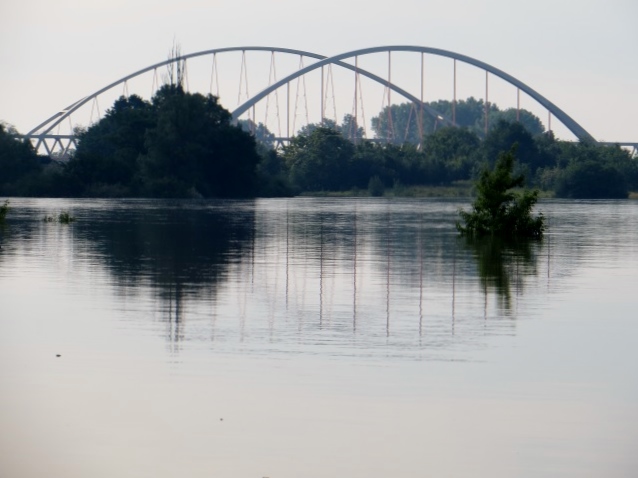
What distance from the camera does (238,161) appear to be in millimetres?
123812

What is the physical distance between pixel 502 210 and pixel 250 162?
78.8 meters

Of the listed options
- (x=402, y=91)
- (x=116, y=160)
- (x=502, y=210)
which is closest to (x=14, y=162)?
(x=116, y=160)

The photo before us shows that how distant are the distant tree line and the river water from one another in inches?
2880

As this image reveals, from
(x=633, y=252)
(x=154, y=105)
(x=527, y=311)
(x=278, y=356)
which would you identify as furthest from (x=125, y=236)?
(x=154, y=105)

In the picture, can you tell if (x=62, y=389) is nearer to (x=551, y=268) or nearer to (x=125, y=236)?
(x=551, y=268)

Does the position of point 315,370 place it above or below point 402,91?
below

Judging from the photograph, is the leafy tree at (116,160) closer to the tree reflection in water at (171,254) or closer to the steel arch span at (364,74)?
the steel arch span at (364,74)

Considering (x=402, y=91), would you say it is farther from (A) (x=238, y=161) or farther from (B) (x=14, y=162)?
(B) (x=14, y=162)

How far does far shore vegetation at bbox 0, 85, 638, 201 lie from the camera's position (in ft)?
389

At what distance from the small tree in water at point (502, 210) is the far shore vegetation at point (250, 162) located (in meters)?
50.0

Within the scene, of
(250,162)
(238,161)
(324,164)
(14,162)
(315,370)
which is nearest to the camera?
(315,370)

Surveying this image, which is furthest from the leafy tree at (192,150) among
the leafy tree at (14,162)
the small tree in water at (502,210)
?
the small tree in water at (502,210)

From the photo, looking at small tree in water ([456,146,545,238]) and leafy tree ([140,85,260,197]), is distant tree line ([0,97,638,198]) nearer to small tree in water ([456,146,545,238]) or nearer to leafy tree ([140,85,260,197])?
leafy tree ([140,85,260,197])

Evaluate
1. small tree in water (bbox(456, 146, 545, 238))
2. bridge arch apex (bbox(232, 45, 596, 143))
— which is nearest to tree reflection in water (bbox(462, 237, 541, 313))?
small tree in water (bbox(456, 146, 545, 238))
